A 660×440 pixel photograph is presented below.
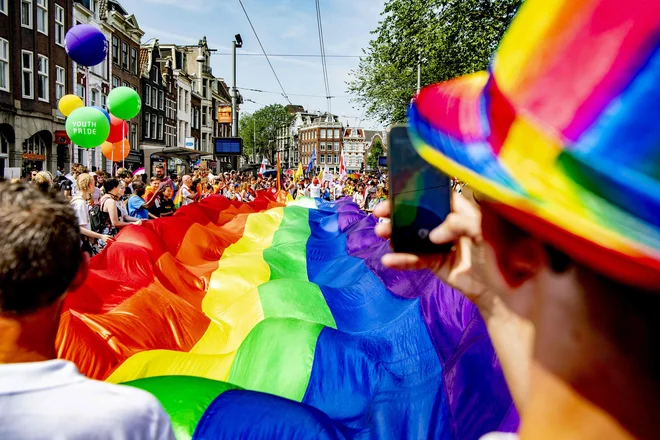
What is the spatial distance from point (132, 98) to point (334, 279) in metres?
7.61

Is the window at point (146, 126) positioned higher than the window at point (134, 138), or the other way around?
the window at point (146, 126)

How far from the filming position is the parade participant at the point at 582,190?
502 millimetres

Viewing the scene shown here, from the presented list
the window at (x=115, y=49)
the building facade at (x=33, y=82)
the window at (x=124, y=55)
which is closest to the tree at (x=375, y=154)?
the window at (x=124, y=55)

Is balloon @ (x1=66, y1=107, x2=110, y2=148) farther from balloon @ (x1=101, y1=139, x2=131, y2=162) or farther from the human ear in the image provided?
the human ear

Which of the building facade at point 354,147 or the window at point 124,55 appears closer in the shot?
the window at point 124,55

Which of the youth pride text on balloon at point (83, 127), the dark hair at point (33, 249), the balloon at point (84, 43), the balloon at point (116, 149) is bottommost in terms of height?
the dark hair at point (33, 249)

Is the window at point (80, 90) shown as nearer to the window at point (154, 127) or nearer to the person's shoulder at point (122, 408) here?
the window at point (154, 127)

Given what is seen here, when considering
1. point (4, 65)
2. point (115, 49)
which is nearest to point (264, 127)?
point (115, 49)

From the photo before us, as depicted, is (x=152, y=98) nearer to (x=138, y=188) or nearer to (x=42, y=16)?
(x=42, y=16)

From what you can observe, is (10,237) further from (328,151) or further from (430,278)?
(328,151)

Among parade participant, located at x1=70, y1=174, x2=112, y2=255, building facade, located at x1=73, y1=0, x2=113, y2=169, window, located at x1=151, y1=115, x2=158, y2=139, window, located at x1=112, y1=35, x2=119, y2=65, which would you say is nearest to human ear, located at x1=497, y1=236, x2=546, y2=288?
parade participant, located at x1=70, y1=174, x2=112, y2=255

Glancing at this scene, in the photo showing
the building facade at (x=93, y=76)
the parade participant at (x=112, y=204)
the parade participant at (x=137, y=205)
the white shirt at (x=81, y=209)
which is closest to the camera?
the white shirt at (x=81, y=209)

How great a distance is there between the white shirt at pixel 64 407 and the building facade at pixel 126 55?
28654 millimetres

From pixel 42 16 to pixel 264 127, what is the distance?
57.6m
